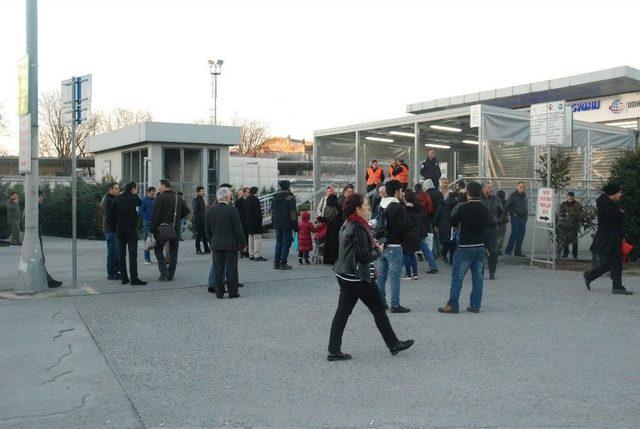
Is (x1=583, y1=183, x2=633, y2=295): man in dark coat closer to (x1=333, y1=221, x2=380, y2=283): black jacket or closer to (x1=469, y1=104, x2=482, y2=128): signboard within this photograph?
(x1=333, y1=221, x2=380, y2=283): black jacket

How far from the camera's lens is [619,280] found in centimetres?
1084

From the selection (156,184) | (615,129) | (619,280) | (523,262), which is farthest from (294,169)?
(619,280)

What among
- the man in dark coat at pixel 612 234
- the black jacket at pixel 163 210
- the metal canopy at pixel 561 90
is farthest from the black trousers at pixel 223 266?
the metal canopy at pixel 561 90

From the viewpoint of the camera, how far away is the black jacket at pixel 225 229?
10602 mm

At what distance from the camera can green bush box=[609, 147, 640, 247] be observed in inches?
573

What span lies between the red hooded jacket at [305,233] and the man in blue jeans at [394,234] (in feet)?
19.6

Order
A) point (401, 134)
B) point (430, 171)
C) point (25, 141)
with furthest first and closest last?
point (401, 134)
point (430, 171)
point (25, 141)

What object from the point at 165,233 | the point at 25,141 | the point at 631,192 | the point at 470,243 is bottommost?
the point at 165,233

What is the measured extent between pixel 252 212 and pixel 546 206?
6.31m

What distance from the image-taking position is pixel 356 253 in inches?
272

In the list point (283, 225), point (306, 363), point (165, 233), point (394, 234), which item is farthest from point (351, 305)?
point (283, 225)

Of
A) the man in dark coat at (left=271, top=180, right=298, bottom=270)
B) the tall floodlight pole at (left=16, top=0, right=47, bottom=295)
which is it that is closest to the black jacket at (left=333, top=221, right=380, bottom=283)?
the tall floodlight pole at (left=16, top=0, right=47, bottom=295)

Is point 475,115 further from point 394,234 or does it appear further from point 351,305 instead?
point 351,305

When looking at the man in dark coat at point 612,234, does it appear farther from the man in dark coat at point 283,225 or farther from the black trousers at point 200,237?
the black trousers at point 200,237
